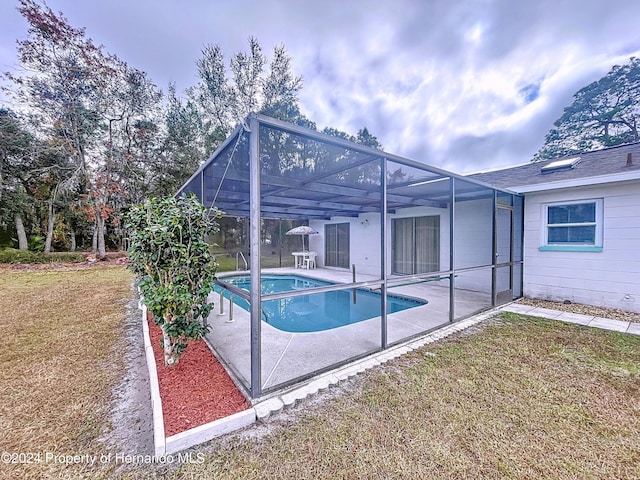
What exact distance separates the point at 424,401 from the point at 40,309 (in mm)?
7802

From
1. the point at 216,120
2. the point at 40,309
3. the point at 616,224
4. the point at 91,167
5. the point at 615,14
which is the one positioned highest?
the point at 216,120

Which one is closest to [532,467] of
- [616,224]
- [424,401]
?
[424,401]

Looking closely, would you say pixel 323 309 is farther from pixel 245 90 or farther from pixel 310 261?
pixel 245 90

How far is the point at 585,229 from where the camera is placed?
5.91 m

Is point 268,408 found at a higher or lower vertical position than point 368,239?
lower

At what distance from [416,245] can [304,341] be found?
6642mm

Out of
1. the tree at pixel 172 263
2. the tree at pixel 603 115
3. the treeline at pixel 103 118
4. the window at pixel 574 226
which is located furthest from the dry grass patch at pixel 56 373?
the tree at pixel 603 115

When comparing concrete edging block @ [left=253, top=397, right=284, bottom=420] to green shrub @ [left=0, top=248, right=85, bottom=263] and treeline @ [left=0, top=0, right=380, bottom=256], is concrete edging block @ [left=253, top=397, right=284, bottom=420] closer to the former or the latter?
treeline @ [left=0, top=0, right=380, bottom=256]

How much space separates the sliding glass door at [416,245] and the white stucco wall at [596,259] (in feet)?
8.31

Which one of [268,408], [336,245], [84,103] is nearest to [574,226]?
[268,408]

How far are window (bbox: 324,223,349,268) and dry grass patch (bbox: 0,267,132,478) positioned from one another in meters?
8.29

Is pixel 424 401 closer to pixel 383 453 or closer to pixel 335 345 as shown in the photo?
pixel 383 453

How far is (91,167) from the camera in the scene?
14.9 metres

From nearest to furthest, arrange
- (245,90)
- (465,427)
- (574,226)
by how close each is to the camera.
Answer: (465,427), (574,226), (245,90)
